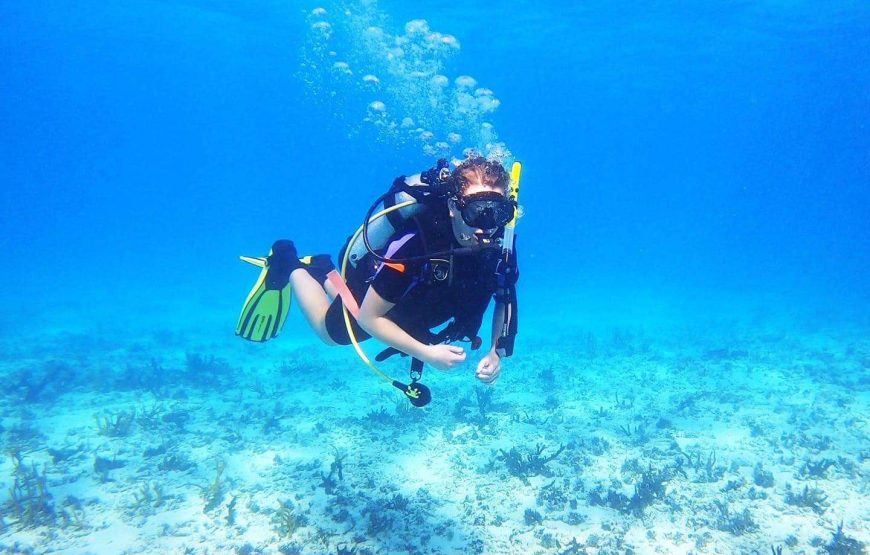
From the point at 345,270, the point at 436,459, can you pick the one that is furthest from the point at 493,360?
the point at 436,459

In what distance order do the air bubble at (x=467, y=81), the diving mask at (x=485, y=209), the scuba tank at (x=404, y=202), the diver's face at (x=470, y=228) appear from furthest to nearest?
the air bubble at (x=467, y=81) < the scuba tank at (x=404, y=202) < the diver's face at (x=470, y=228) < the diving mask at (x=485, y=209)

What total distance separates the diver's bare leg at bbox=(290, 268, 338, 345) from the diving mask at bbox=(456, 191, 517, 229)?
2320 mm

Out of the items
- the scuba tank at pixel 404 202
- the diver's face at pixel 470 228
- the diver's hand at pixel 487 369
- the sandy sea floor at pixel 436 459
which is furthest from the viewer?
the sandy sea floor at pixel 436 459

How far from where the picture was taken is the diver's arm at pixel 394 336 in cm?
361

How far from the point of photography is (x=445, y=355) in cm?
361

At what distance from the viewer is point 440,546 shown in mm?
6125

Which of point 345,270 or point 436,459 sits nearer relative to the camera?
point 345,270

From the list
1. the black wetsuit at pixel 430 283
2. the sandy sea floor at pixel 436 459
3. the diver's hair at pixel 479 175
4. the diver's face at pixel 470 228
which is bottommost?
the sandy sea floor at pixel 436 459

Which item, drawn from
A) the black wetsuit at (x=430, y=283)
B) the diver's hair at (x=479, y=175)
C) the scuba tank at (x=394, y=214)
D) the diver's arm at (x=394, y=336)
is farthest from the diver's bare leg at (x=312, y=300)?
the diver's hair at (x=479, y=175)

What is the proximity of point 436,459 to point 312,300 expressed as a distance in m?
4.39

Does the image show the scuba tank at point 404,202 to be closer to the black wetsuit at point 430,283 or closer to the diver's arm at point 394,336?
the black wetsuit at point 430,283

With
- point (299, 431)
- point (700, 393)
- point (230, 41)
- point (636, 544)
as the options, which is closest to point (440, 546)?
point (636, 544)

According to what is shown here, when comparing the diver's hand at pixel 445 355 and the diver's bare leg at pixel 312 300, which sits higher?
the diver's bare leg at pixel 312 300

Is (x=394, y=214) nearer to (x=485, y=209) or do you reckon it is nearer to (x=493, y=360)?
(x=485, y=209)
